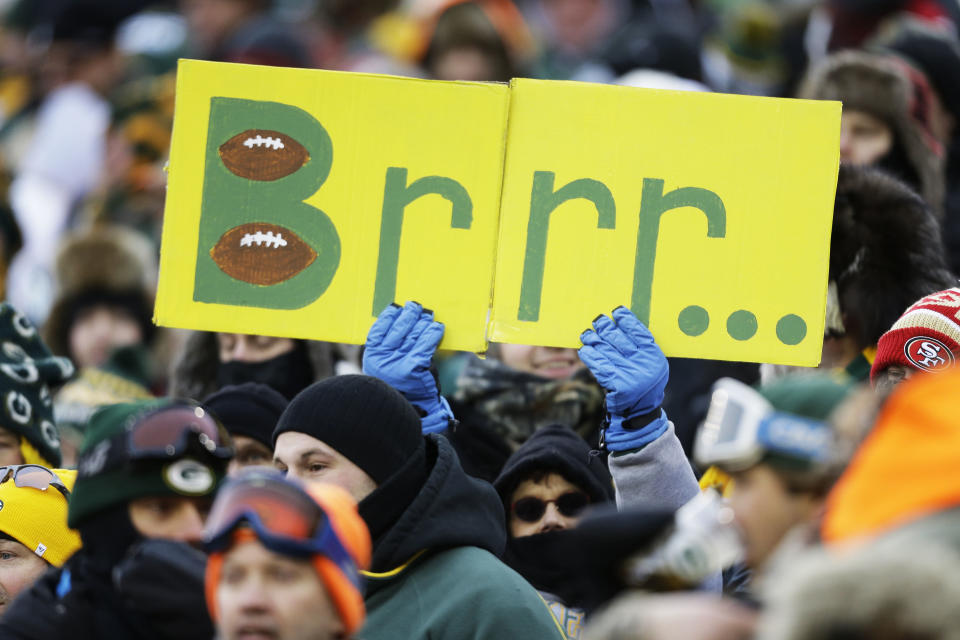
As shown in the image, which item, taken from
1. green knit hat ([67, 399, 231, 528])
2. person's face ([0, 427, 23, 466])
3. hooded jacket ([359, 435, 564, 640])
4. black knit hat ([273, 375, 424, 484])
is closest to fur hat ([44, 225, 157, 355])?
person's face ([0, 427, 23, 466])

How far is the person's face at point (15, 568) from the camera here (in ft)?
13.8

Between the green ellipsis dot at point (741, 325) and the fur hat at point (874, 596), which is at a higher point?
the green ellipsis dot at point (741, 325)

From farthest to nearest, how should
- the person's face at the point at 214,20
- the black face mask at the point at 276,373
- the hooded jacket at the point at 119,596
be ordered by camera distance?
the person's face at the point at 214,20 < the black face mask at the point at 276,373 < the hooded jacket at the point at 119,596

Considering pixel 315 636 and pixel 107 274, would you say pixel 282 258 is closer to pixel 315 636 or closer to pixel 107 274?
pixel 315 636

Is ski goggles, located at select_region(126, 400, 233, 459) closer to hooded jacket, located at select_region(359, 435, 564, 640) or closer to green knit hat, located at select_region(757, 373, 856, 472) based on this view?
hooded jacket, located at select_region(359, 435, 564, 640)

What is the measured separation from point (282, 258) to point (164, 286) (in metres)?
0.36

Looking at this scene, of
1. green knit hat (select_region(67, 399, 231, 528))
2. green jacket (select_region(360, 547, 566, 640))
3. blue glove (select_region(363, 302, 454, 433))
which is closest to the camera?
green knit hat (select_region(67, 399, 231, 528))

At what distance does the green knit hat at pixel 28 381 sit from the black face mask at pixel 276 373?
567 millimetres

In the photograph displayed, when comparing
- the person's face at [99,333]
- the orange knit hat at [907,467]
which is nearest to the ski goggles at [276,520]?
the orange knit hat at [907,467]

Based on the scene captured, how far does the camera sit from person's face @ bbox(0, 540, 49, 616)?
421cm

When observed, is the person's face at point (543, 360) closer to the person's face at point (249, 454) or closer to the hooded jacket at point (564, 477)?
the hooded jacket at point (564, 477)

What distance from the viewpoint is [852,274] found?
4.70 metres

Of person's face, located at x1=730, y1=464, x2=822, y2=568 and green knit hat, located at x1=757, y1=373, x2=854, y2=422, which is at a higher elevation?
green knit hat, located at x1=757, y1=373, x2=854, y2=422

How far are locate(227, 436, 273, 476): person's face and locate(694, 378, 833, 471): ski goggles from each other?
250cm
